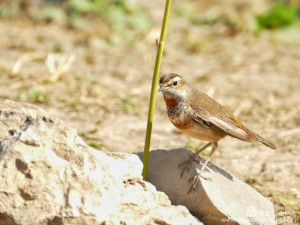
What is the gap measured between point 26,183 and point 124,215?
2.23 feet

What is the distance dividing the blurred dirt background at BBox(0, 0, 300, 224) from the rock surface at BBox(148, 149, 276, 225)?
0.58 m

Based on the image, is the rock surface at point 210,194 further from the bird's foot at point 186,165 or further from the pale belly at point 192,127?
the pale belly at point 192,127

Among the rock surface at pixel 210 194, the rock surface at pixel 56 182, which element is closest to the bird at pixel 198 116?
the rock surface at pixel 210 194

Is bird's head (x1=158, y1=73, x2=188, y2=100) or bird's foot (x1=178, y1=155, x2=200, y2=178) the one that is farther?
bird's head (x1=158, y1=73, x2=188, y2=100)

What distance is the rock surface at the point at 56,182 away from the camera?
4418 millimetres

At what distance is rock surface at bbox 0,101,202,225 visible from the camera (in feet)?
14.5

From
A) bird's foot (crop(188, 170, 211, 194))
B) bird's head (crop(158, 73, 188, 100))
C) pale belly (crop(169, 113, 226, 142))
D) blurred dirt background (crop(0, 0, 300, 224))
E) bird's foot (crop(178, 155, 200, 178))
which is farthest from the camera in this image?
blurred dirt background (crop(0, 0, 300, 224))

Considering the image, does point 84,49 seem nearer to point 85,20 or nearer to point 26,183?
point 85,20

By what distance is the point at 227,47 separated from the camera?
12.6 m

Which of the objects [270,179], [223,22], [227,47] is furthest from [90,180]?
[223,22]

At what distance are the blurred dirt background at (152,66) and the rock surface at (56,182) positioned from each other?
6.05ft

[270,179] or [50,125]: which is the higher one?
[50,125]

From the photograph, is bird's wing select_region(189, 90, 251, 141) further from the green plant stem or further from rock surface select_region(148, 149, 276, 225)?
the green plant stem

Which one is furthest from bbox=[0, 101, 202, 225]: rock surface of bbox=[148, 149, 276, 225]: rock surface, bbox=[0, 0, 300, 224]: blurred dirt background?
bbox=[0, 0, 300, 224]: blurred dirt background
